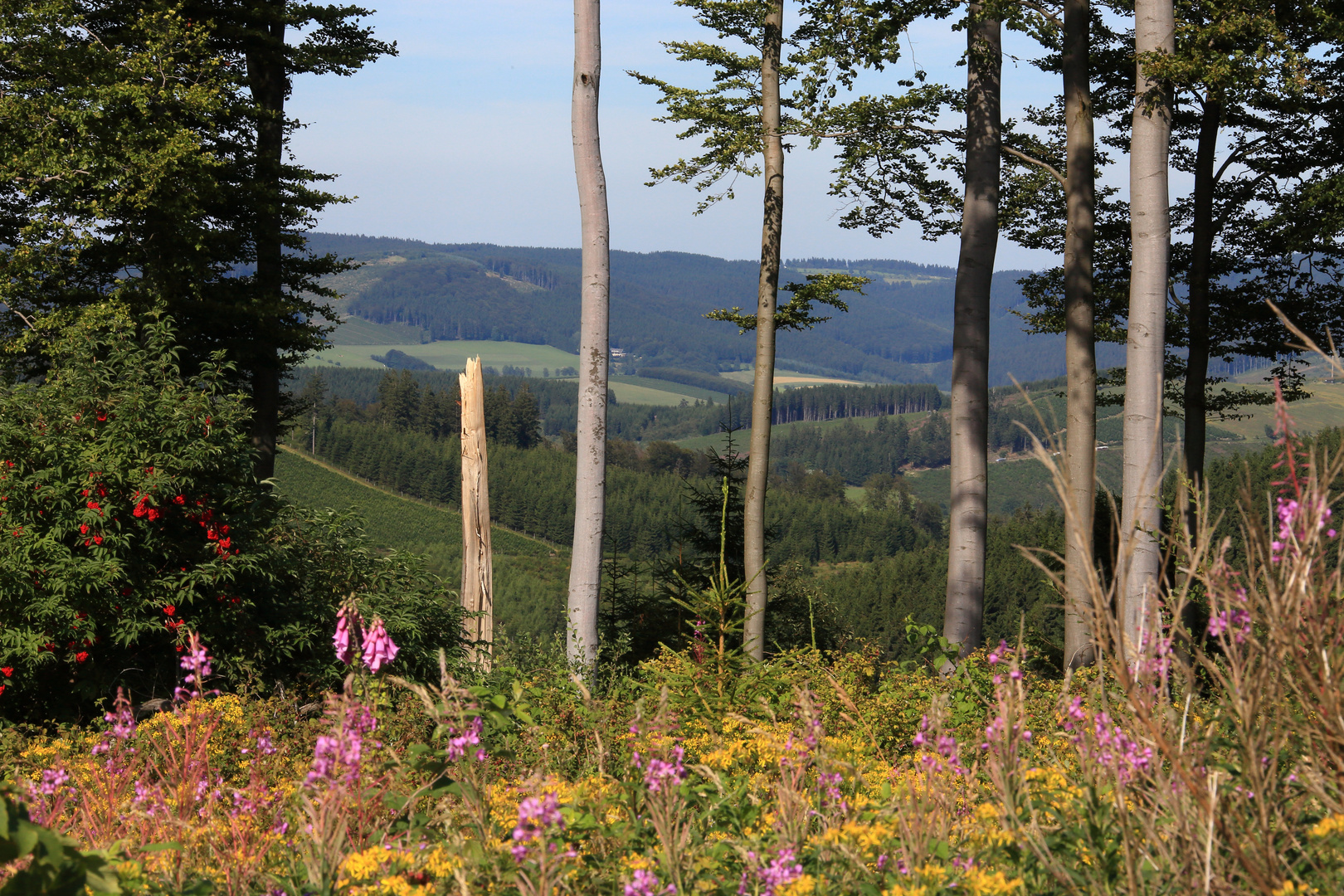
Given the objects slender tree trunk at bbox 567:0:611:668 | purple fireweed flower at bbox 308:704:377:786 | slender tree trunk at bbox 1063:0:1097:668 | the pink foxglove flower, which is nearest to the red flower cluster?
slender tree trunk at bbox 567:0:611:668

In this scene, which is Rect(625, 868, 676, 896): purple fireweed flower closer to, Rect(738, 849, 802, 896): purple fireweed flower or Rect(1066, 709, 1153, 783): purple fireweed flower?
Rect(738, 849, 802, 896): purple fireweed flower

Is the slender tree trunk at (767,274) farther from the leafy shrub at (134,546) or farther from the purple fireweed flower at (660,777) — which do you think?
the purple fireweed flower at (660,777)

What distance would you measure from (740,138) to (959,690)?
10.3 metres

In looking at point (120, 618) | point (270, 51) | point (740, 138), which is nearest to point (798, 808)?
point (120, 618)

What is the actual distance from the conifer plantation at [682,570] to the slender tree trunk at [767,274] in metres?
0.11

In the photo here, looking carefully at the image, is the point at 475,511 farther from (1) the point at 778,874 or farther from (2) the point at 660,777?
(1) the point at 778,874

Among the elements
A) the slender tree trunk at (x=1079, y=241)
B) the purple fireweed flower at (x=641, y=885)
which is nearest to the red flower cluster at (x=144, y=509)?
the purple fireweed flower at (x=641, y=885)

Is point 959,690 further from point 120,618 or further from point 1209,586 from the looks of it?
point 120,618

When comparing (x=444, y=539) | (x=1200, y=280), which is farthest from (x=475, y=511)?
(x=444, y=539)

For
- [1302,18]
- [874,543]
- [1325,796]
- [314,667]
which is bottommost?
[874,543]

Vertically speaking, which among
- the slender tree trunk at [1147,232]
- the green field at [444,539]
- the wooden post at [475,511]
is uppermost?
the slender tree trunk at [1147,232]

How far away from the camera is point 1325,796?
5.73 feet

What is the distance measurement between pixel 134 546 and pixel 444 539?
80966mm

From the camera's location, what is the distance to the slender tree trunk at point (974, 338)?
31.3 ft
